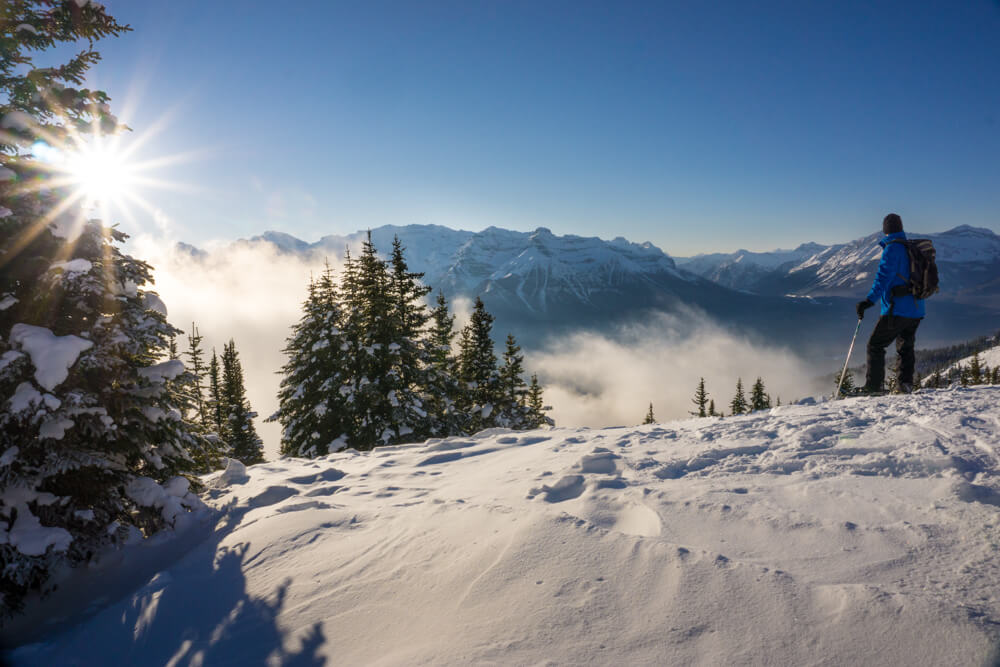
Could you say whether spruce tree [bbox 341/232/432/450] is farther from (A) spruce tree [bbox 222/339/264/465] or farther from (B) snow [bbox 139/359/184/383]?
(A) spruce tree [bbox 222/339/264/465]

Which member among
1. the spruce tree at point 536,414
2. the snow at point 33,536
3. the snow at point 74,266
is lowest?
the spruce tree at point 536,414

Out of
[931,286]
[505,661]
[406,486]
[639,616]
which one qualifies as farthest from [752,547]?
[931,286]

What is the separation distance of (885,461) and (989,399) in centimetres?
306

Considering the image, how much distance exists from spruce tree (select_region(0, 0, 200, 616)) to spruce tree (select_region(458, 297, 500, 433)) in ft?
66.2

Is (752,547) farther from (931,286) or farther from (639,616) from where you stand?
(931,286)

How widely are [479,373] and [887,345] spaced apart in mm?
20448

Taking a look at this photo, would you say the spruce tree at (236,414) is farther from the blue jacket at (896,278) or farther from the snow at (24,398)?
the blue jacket at (896,278)

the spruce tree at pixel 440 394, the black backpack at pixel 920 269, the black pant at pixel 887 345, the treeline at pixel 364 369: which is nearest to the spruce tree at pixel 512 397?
the treeline at pixel 364 369

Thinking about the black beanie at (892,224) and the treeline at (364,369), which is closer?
the black beanie at (892,224)

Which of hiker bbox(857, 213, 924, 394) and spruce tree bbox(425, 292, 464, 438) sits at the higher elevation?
hiker bbox(857, 213, 924, 394)

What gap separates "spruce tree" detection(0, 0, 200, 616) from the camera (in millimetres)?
4340

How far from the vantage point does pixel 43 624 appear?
4.07 metres

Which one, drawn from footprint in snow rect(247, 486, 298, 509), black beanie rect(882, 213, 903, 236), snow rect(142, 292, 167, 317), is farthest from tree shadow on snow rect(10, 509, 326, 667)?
black beanie rect(882, 213, 903, 236)

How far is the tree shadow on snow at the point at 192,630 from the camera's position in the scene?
9.79ft
